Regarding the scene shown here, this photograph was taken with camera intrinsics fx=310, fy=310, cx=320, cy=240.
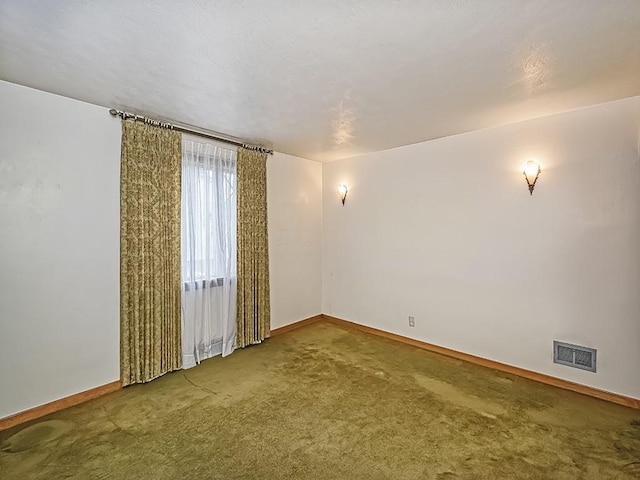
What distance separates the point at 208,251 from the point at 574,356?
3883 mm

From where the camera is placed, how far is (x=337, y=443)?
2.19m

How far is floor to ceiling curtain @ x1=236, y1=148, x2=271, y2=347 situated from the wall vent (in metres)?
3.26

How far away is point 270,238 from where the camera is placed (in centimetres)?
438

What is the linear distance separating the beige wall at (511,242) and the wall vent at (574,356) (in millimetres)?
59

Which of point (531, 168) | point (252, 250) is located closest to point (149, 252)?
point (252, 250)

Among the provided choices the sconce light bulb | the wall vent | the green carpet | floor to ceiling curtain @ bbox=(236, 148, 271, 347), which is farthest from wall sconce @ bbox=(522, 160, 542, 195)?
floor to ceiling curtain @ bbox=(236, 148, 271, 347)

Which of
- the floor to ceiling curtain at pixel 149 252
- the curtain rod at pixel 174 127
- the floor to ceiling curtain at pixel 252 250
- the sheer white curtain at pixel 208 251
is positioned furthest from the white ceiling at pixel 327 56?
the floor to ceiling curtain at pixel 252 250

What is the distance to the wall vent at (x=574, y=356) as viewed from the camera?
2.85m

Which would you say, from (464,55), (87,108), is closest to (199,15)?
(464,55)

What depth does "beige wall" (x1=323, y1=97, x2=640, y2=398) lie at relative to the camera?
2727mm

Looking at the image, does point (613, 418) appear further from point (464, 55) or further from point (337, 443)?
point (464, 55)

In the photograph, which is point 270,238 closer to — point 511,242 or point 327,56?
point 327,56

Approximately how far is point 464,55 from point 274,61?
3.97ft

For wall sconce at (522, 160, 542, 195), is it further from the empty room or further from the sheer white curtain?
the sheer white curtain
